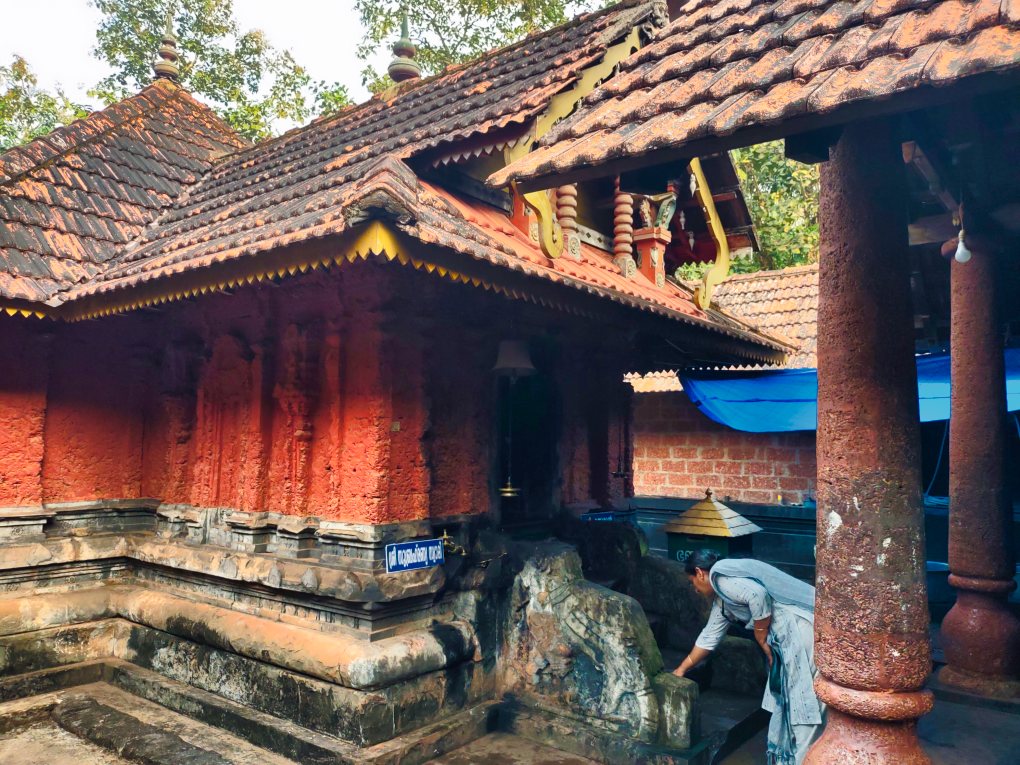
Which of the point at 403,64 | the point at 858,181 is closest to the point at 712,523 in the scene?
the point at 858,181

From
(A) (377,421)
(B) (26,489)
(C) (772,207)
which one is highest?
(C) (772,207)

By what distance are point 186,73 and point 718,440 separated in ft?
51.7

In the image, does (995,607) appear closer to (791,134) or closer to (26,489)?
(791,134)

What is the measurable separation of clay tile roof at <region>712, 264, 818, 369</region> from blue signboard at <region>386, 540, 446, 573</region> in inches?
275

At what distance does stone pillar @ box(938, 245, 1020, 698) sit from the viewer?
204 inches

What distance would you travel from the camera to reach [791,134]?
8.47 ft

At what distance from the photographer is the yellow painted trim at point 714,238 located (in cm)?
782

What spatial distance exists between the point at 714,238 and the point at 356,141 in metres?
3.85

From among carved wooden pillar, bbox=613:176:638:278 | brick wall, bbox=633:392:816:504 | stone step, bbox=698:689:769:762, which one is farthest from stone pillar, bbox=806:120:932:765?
brick wall, bbox=633:392:816:504

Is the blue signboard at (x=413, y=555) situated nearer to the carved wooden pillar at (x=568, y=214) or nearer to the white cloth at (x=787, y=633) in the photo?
the white cloth at (x=787, y=633)

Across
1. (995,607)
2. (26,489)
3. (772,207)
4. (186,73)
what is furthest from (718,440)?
(186,73)

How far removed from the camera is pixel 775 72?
2693 mm

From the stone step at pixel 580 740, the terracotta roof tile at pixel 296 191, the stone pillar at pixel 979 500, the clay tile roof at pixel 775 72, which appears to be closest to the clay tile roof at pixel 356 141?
the terracotta roof tile at pixel 296 191

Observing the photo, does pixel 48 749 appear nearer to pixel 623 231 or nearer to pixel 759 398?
pixel 623 231
